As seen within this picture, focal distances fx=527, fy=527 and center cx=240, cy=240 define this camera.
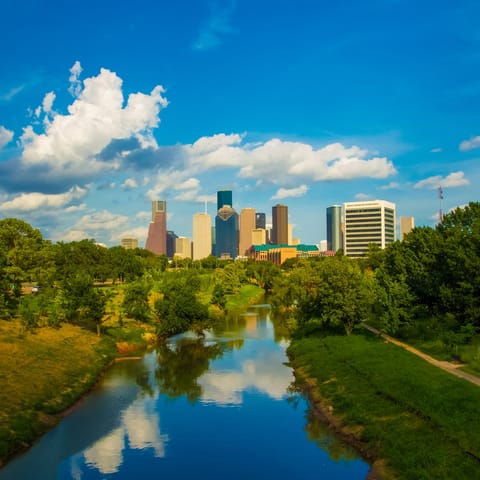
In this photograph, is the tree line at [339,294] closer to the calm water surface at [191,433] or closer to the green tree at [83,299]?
the green tree at [83,299]

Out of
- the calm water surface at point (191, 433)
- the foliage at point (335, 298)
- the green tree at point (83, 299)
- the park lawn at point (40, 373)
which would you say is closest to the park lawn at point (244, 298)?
the foliage at point (335, 298)

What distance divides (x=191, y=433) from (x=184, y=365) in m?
20.8

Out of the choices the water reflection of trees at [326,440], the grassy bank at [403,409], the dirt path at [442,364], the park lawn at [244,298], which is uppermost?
the park lawn at [244,298]

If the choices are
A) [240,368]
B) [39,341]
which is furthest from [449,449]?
[39,341]

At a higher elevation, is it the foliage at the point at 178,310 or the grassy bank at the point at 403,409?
the foliage at the point at 178,310

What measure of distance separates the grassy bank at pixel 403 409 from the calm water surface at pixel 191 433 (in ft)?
6.79

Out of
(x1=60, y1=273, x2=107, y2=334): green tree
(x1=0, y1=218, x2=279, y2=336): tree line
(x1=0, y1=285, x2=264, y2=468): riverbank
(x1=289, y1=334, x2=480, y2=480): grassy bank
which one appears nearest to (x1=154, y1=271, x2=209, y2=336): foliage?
(x1=0, y1=218, x2=279, y2=336): tree line

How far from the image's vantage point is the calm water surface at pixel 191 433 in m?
29.5

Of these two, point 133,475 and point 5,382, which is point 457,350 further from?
point 5,382

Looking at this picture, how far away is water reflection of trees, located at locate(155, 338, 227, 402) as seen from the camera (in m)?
46.7

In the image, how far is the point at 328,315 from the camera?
63812mm

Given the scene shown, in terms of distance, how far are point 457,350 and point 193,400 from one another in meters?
24.4

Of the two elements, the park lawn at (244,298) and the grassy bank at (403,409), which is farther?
the park lawn at (244,298)

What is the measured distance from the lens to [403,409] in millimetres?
34625
